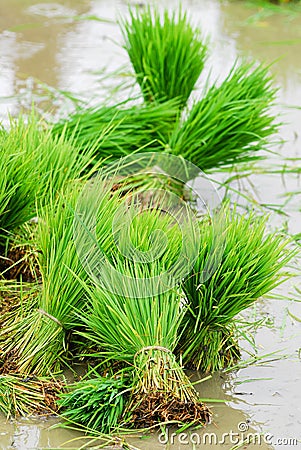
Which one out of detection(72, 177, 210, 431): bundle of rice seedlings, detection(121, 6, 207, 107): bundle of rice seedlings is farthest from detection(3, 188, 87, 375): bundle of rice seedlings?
detection(121, 6, 207, 107): bundle of rice seedlings

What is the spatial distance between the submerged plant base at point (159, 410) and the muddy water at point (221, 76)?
0.04 m

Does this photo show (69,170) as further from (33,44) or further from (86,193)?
(33,44)

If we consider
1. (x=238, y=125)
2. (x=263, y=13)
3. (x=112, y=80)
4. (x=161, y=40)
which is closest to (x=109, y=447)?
(x=238, y=125)

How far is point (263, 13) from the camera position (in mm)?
4773

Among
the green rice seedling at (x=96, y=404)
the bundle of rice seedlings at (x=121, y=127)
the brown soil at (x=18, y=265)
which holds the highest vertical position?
the bundle of rice seedlings at (x=121, y=127)

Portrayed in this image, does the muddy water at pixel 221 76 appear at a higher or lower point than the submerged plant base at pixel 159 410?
→ lower

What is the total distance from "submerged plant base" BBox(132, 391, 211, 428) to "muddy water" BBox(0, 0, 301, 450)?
4cm

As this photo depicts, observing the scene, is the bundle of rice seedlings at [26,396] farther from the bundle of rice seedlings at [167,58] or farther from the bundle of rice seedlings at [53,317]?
the bundle of rice seedlings at [167,58]

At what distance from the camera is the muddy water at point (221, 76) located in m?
1.72

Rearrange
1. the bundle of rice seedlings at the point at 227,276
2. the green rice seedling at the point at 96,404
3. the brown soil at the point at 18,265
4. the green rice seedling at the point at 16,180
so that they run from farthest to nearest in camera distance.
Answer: the brown soil at the point at 18,265 < the green rice seedling at the point at 16,180 < the bundle of rice seedlings at the point at 227,276 < the green rice seedling at the point at 96,404

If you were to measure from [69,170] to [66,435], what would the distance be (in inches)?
28.3

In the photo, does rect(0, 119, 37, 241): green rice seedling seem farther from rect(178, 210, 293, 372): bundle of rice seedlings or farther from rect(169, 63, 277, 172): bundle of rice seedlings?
rect(169, 63, 277, 172): bundle of rice seedlings

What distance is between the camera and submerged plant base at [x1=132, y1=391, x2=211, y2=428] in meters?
1.70

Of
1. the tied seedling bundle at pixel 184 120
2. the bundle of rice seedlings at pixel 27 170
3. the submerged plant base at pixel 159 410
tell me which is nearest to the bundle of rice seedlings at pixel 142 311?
the submerged plant base at pixel 159 410
